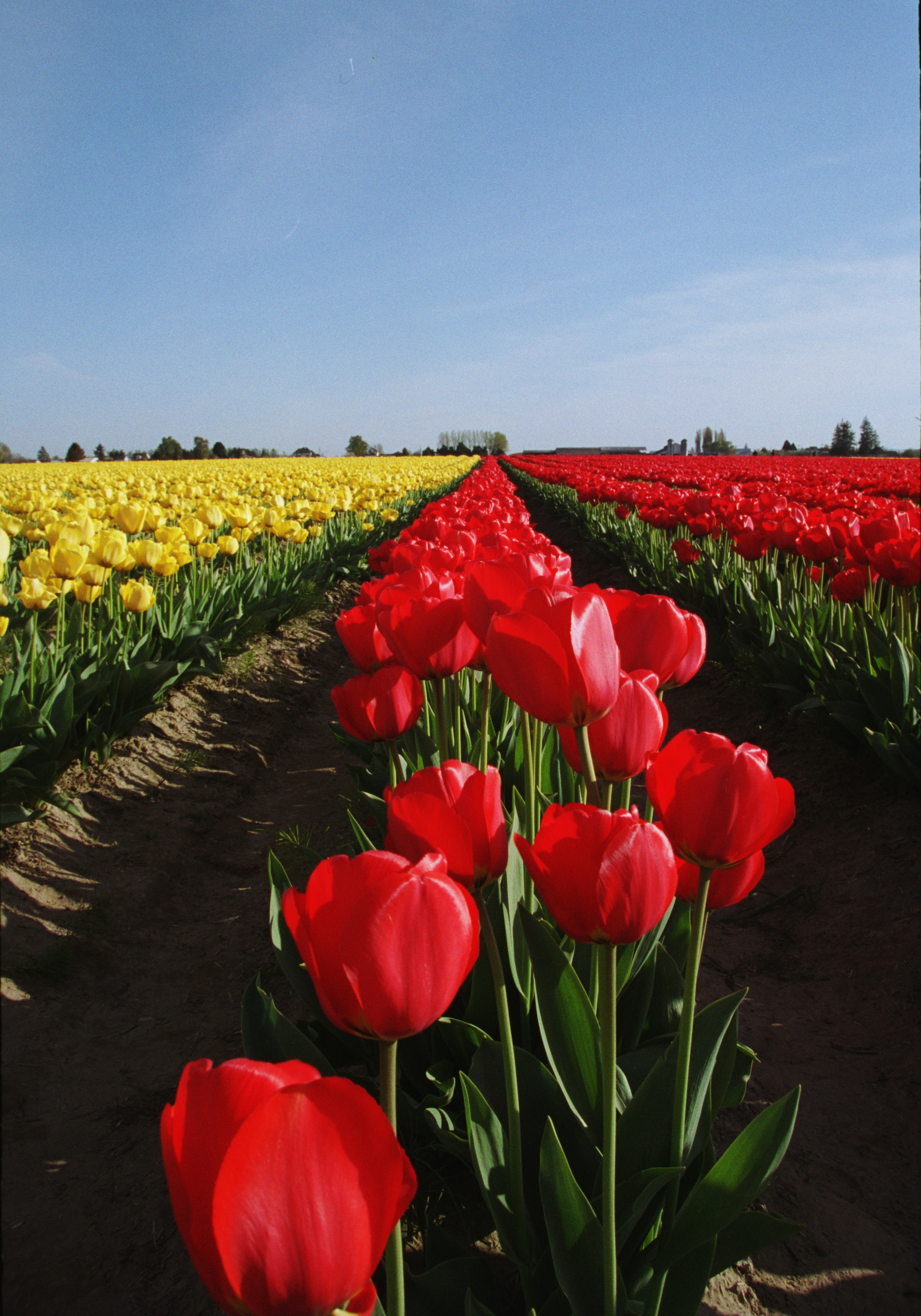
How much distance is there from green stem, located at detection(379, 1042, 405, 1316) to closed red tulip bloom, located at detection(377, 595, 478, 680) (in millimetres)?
979

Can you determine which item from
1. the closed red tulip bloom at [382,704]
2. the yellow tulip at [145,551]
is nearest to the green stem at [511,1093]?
the closed red tulip bloom at [382,704]

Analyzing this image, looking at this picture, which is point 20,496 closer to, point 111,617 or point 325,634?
point 325,634

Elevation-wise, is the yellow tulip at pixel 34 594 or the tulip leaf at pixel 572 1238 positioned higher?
the yellow tulip at pixel 34 594

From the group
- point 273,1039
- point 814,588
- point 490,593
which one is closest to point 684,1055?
point 273,1039

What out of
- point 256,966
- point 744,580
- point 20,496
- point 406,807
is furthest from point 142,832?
point 20,496

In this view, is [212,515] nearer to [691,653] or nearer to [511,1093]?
[691,653]

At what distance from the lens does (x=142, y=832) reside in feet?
12.0

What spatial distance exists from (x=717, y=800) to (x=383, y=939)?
1.51 feet

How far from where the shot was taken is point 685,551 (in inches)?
255

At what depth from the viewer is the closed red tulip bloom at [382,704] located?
174 centimetres

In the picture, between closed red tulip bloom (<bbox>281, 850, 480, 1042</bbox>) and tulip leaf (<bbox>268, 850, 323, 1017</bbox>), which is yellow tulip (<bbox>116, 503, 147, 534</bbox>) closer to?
tulip leaf (<bbox>268, 850, 323, 1017</bbox>)

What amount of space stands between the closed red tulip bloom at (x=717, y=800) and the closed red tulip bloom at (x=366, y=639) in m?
1.18

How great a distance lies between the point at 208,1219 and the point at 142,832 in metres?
3.37

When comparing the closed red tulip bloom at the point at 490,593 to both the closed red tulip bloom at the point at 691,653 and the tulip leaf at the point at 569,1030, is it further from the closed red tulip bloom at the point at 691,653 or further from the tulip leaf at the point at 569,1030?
the tulip leaf at the point at 569,1030
